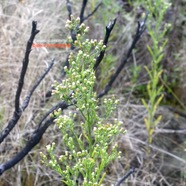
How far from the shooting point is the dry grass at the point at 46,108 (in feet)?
8.21

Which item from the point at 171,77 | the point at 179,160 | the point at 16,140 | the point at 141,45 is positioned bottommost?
the point at 179,160

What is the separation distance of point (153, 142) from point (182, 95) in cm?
65

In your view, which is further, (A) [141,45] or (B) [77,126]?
(A) [141,45]

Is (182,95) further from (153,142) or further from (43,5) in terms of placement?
(43,5)

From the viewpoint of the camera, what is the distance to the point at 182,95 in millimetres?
3498

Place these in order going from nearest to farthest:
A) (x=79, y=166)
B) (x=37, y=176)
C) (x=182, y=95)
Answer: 1. (x=79, y=166)
2. (x=37, y=176)
3. (x=182, y=95)

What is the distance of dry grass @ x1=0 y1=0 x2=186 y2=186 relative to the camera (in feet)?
8.21

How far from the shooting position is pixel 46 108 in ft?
9.04

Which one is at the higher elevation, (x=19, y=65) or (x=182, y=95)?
(x=19, y=65)

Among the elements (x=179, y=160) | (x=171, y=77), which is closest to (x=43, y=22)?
(x=171, y=77)

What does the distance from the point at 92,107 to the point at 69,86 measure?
0.09 meters

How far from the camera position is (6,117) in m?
2.55

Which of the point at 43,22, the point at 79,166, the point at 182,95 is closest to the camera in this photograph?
the point at 79,166

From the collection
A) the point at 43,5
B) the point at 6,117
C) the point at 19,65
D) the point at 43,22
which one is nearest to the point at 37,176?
the point at 6,117
